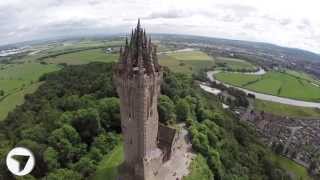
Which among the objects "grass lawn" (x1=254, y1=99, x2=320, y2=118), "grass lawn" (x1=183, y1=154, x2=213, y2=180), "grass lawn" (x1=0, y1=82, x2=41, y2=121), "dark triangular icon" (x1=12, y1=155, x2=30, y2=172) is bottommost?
"grass lawn" (x1=254, y1=99, x2=320, y2=118)

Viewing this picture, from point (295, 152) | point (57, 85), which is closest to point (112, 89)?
point (57, 85)

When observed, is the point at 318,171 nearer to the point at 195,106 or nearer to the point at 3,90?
the point at 195,106

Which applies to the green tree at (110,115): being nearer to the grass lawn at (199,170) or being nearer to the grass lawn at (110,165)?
the grass lawn at (110,165)

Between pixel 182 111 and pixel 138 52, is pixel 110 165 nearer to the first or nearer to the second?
pixel 138 52

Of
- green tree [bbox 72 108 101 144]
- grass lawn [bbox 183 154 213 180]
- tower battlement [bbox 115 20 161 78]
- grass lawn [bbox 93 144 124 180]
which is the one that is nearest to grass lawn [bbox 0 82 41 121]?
green tree [bbox 72 108 101 144]

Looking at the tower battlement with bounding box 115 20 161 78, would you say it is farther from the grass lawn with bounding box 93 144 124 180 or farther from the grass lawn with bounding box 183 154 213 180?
the grass lawn with bounding box 183 154 213 180
